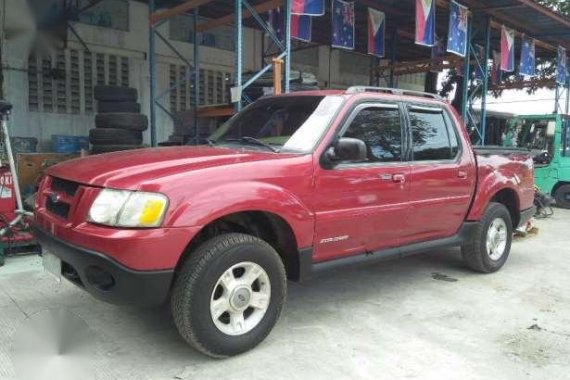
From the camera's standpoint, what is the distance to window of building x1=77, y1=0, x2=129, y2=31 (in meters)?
11.1

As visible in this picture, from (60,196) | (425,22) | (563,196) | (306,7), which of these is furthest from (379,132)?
(563,196)

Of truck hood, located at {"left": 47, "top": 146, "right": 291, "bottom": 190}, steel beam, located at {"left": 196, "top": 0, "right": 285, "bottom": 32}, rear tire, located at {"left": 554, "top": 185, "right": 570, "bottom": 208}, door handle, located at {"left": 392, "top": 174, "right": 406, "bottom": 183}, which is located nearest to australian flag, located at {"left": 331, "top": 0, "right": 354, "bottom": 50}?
steel beam, located at {"left": 196, "top": 0, "right": 285, "bottom": 32}

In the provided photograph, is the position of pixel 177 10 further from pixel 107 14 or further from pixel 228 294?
pixel 228 294

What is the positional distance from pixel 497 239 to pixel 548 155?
7867mm

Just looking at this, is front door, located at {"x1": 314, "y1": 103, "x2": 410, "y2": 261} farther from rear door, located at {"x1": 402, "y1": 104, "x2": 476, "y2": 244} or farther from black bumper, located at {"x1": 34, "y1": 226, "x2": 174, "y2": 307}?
black bumper, located at {"x1": 34, "y1": 226, "x2": 174, "y2": 307}

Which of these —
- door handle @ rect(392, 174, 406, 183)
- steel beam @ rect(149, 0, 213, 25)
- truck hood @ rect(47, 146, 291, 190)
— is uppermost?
steel beam @ rect(149, 0, 213, 25)

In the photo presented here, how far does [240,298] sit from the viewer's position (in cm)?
334

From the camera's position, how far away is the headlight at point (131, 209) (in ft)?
9.64

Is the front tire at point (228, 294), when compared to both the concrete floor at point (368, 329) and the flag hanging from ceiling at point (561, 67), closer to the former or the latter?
the concrete floor at point (368, 329)

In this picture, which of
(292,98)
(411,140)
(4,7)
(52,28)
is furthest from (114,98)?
(411,140)

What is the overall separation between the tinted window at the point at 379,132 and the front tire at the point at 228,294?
1314 millimetres

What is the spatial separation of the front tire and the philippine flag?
7604mm

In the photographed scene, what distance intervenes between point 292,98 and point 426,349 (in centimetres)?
231

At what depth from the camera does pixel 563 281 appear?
5648 millimetres
